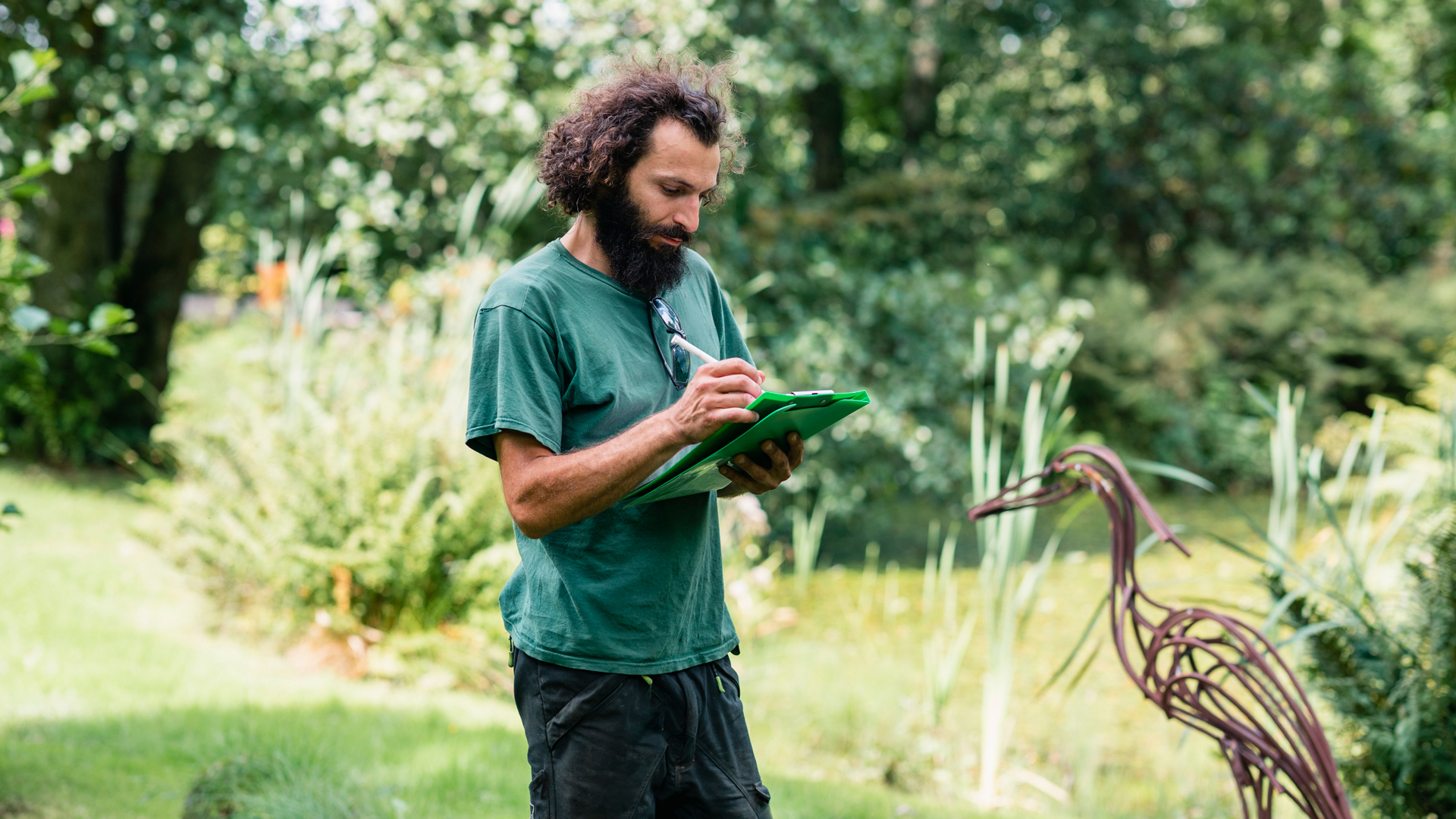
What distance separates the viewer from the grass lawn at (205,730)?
9.45ft

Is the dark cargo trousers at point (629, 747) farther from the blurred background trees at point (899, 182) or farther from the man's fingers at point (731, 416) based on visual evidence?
the blurred background trees at point (899, 182)

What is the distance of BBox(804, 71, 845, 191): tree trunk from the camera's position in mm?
12133

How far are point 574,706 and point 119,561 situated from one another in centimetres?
485

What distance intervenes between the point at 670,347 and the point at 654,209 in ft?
0.77

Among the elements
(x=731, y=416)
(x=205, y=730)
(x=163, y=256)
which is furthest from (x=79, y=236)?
(x=731, y=416)

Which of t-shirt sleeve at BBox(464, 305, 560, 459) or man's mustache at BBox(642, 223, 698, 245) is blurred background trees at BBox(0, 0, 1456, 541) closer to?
man's mustache at BBox(642, 223, 698, 245)

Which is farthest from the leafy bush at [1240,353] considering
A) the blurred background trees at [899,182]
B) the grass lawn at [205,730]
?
the grass lawn at [205,730]

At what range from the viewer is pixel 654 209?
1816 millimetres

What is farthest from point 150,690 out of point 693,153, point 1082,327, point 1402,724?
point 1082,327

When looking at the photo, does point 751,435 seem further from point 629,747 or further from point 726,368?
point 629,747

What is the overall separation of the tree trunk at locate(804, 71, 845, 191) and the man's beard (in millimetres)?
10474

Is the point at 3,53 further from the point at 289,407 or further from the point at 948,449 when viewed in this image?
the point at 948,449

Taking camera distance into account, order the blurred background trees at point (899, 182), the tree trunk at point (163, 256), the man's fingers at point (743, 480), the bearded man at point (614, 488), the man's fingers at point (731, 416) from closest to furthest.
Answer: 1. the man's fingers at point (731, 416)
2. the bearded man at point (614, 488)
3. the man's fingers at point (743, 480)
4. the blurred background trees at point (899, 182)
5. the tree trunk at point (163, 256)

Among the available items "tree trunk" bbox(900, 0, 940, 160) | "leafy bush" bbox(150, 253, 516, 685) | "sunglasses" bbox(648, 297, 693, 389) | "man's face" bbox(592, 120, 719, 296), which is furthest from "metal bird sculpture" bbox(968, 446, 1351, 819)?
"tree trunk" bbox(900, 0, 940, 160)
